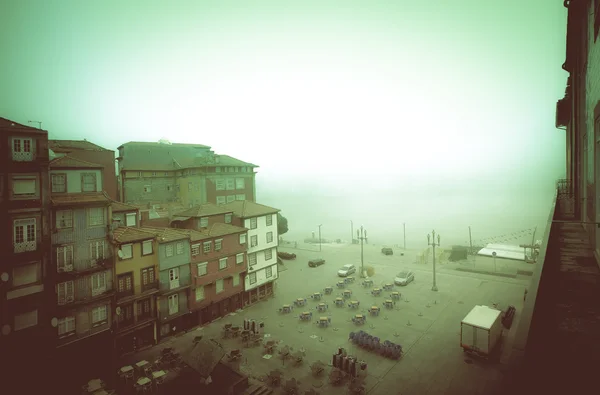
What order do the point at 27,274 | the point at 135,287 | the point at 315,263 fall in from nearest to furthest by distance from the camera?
the point at 27,274 < the point at 135,287 < the point at 315,263

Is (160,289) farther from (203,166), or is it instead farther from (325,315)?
(203,166)

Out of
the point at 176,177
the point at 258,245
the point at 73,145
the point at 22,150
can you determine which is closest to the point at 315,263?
the point at 258,245

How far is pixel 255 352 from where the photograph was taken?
28281mm

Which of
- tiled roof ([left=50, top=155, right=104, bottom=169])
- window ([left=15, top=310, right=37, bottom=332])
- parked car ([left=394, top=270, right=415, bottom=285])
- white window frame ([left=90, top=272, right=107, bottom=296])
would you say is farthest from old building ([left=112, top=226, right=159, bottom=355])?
parked car ([left=394, top=270, right=415, bottom=285])

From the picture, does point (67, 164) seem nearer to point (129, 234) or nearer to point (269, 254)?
point (129, 234)

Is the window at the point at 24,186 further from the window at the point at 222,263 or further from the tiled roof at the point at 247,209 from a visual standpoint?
the tiled roof at the point at 247,209

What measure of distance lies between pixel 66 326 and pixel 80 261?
15.7 feet

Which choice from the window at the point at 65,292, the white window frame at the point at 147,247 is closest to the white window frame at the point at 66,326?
the window at the point at 65,292

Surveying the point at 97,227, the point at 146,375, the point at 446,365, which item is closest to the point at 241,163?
the point at 97,227

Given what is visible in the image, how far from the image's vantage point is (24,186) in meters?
22.4

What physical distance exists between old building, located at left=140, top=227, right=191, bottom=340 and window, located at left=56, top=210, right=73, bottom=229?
7026 millimetres

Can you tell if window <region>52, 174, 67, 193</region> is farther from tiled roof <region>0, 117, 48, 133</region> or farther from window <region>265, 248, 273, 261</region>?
window <region>265, 248, 273, 261</region>

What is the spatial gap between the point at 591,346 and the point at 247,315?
34830 mm

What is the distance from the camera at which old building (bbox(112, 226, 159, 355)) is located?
27.6 m
